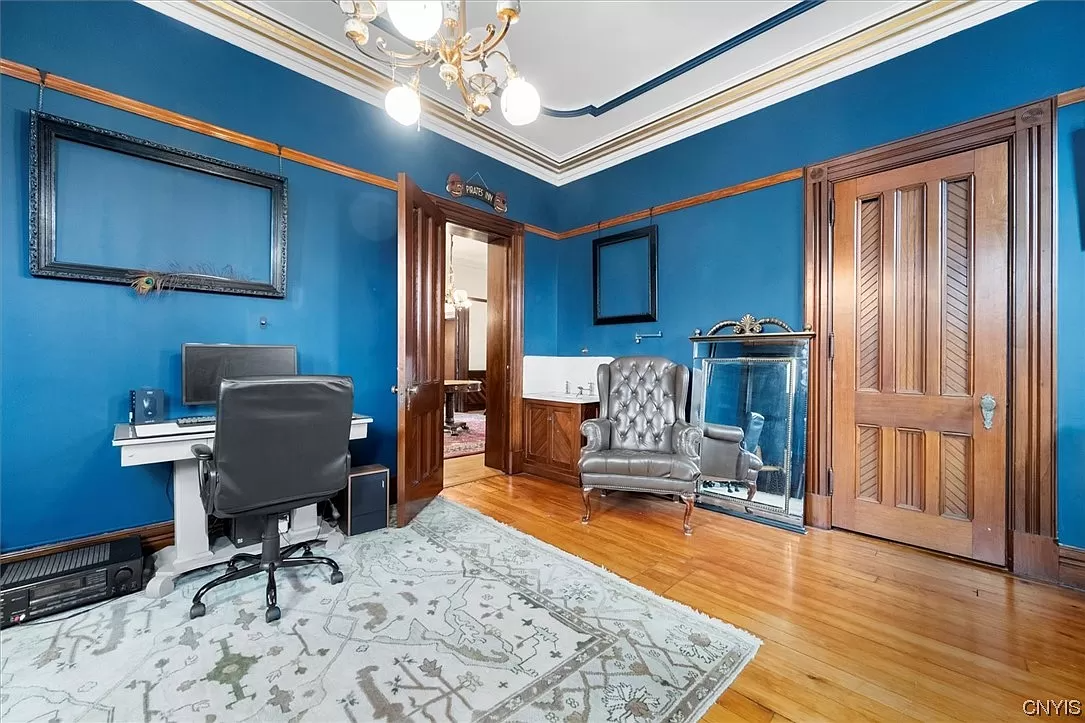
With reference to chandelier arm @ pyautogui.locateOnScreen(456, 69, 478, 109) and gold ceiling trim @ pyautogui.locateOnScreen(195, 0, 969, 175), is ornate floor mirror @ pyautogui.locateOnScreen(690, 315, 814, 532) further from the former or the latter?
chandelier arm @ pyautogui.locateOnScreen(456, 69, 478, 109)

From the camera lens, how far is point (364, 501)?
112 inches

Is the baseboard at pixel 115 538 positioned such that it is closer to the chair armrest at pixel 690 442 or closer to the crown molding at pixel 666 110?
the crown molding at pixel 666 110

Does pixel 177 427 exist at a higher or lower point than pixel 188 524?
higher

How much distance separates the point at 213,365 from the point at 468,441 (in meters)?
4.06

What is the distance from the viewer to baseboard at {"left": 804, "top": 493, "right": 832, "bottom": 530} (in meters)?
3.04

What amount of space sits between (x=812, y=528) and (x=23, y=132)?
210 inches

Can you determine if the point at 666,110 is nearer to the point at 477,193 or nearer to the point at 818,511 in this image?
the point at 477,193

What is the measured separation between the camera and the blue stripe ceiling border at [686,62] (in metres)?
2.71

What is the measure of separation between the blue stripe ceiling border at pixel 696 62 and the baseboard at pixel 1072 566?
342 cm

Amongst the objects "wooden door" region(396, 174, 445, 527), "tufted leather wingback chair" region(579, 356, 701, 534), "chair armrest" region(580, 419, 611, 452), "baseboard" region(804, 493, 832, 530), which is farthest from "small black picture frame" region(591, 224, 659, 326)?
"baseboard" region(804, 493, 832, 530)

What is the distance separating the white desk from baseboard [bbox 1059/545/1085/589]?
14.5 feet

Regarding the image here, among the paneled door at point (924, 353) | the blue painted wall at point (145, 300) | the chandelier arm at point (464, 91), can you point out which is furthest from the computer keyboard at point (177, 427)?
the paneled door at point (924, 353)

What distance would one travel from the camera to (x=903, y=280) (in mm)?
2803
